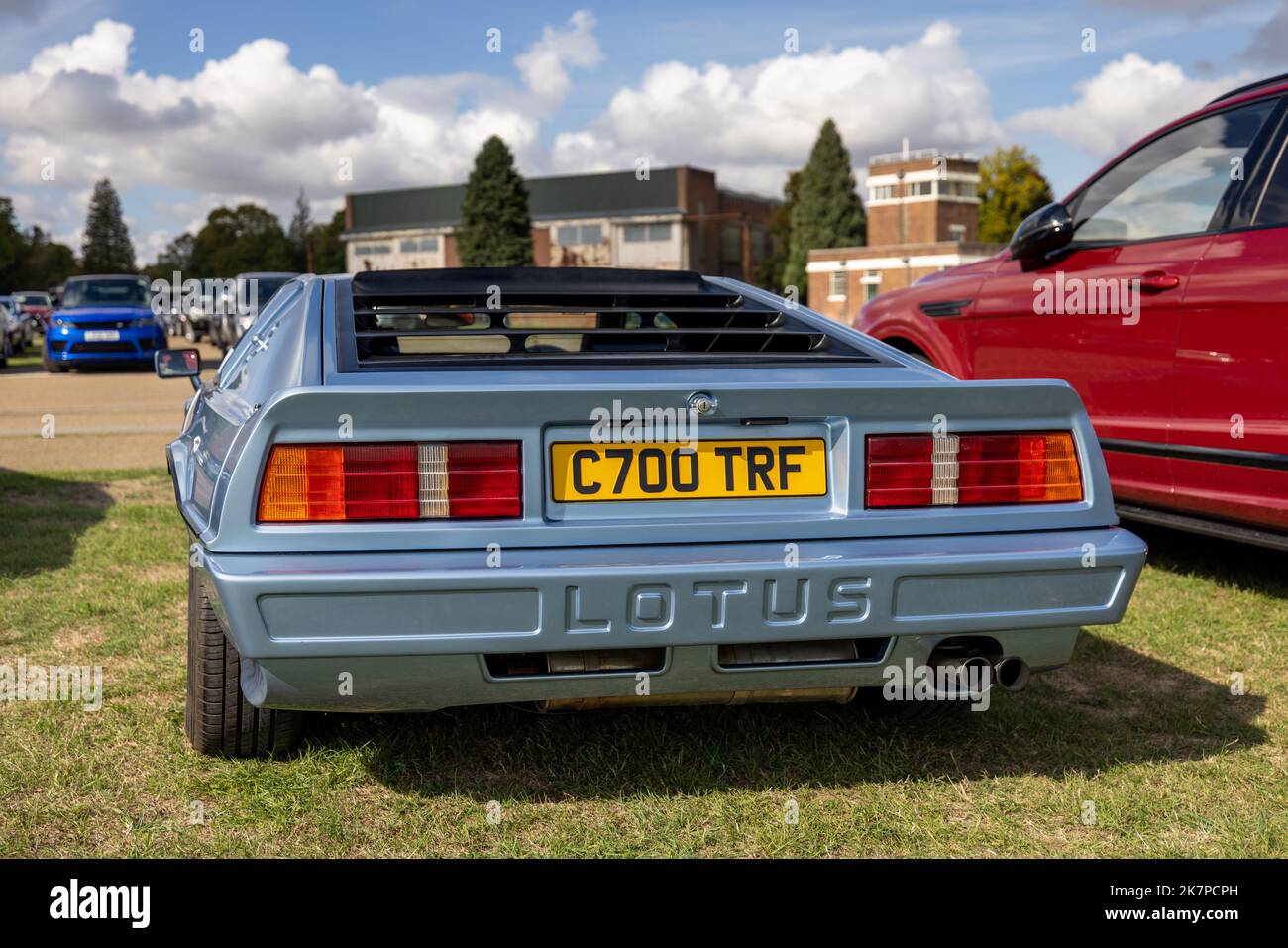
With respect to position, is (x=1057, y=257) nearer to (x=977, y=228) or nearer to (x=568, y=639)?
(x=568, y=639)

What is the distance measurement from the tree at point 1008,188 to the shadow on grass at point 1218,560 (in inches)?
2538

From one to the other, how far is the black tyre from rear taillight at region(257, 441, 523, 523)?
0.65 m

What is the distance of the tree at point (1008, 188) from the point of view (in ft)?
223

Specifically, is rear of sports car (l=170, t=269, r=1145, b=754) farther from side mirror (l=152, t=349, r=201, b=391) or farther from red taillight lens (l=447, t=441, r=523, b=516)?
side mirror (l=152, t=349, r=201, b=391)

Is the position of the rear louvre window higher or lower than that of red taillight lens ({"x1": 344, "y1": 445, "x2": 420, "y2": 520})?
higher

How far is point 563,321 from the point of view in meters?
3.92

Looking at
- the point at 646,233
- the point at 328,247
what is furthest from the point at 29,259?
the point at 646,233

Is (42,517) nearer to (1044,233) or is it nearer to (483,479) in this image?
(483,479)

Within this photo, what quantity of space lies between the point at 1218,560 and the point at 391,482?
4.49 metres

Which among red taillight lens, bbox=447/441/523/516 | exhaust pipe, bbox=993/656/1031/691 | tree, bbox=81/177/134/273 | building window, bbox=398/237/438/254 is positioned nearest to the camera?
red taillight lens, bbox=447/441/523/516

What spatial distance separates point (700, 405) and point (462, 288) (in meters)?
1.34

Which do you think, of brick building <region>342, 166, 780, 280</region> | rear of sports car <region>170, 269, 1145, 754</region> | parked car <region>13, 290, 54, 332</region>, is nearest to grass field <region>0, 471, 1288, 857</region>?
rear of sports car <region>170, 269, 1145, 754</region>

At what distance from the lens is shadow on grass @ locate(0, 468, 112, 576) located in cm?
580

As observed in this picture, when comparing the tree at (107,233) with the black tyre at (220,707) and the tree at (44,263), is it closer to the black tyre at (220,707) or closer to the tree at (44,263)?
the tree at (44,263)
